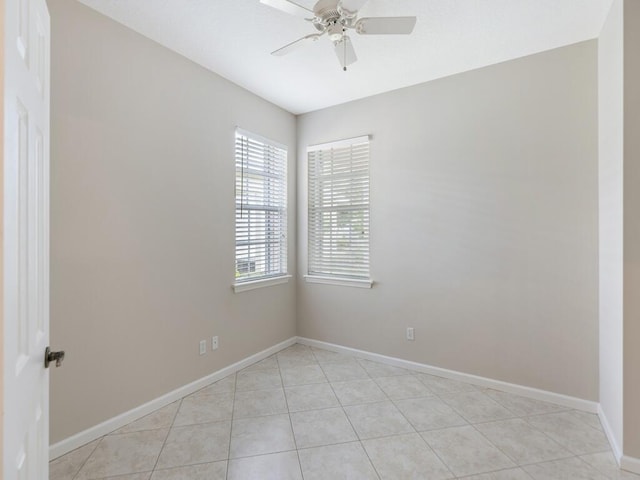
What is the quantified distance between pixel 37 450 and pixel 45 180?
938 mm

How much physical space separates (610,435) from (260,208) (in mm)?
3283

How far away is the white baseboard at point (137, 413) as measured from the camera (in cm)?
194

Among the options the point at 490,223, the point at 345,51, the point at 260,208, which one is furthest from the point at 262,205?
the point at 490,223

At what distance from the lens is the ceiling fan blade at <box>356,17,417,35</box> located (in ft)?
5.75

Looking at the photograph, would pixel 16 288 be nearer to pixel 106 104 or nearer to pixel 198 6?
pixel 106 104

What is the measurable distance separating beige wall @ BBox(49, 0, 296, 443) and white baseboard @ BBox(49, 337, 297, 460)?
0.05 meters

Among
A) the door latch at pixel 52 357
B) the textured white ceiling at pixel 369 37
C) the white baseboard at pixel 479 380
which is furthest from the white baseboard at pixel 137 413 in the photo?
the textured white ceiling at pixel 369 37

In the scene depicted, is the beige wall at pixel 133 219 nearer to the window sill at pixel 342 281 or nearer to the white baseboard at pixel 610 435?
the window sill at pixel 342 281

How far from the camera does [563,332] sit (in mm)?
2502

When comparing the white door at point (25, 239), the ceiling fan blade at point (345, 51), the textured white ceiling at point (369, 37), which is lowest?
the white door at point (25, 239)

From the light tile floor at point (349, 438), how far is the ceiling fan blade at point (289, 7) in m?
2.56
